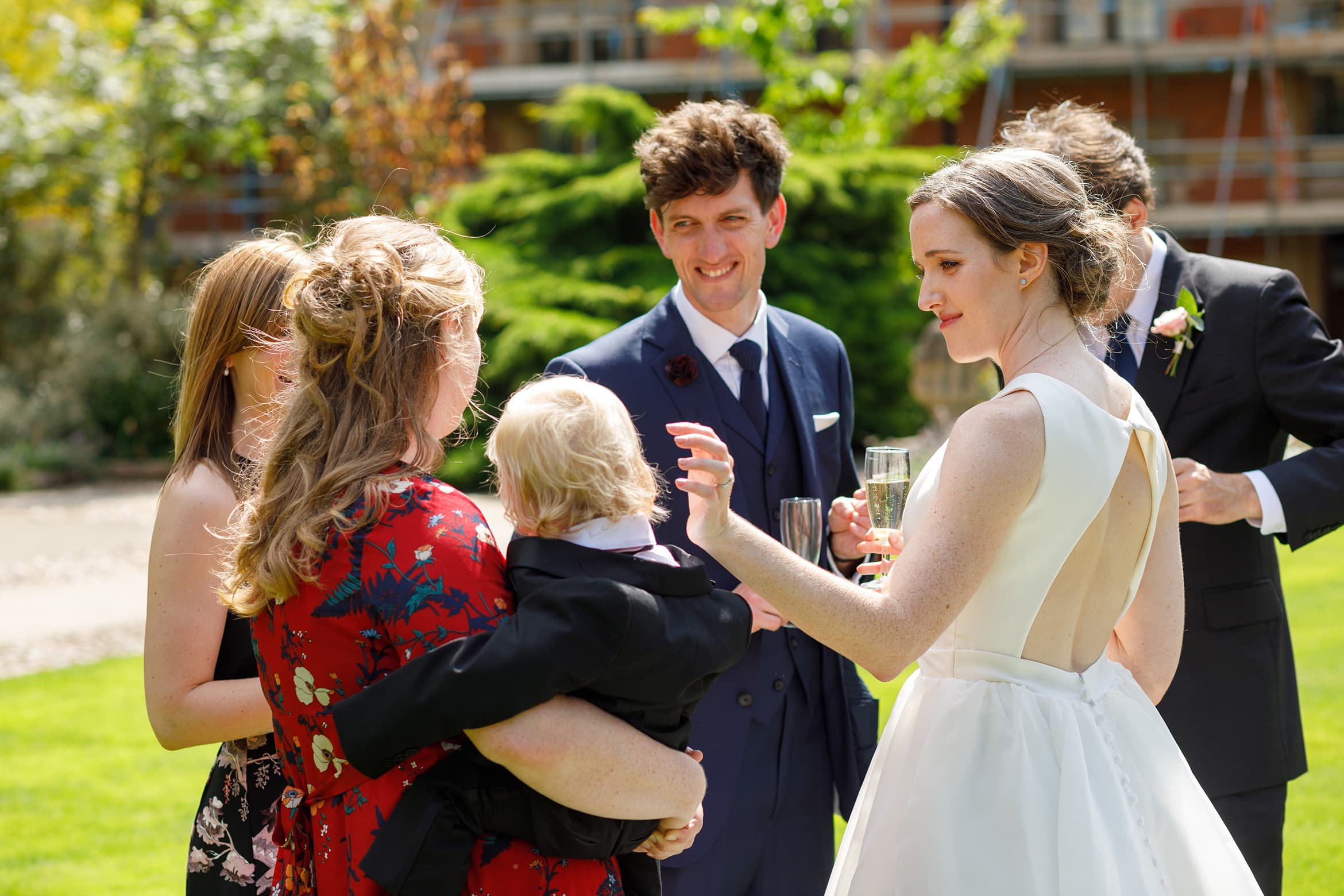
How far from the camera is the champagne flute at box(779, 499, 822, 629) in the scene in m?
2.71

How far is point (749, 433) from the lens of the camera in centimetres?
338

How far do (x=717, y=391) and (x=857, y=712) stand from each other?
965 mm

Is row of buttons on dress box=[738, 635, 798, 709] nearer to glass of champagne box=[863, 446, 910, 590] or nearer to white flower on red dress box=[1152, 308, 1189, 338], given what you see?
glass of champagne box=[863, 446, 910, 590]

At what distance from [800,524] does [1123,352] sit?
120cm

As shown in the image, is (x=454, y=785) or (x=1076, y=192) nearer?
(x=454, y=785)

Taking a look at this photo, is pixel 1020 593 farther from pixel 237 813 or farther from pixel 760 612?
pixel 237 813

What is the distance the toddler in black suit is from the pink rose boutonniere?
1.67 m

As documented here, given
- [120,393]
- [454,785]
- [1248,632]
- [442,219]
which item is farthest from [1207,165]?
[454,785]

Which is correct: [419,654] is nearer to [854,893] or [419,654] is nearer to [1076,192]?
[854,893]

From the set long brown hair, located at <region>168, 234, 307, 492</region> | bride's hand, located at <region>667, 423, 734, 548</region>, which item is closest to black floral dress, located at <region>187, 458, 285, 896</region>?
long brown hair, located at <region>168, 234, 307, 492</region>

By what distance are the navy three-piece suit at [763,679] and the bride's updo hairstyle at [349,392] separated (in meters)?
1.21

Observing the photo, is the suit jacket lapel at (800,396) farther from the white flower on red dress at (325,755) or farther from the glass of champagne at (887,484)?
the white flower on red dress at (325,755)

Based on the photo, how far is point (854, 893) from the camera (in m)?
2.40

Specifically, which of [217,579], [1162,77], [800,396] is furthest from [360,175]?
[217,579]
